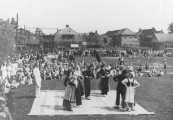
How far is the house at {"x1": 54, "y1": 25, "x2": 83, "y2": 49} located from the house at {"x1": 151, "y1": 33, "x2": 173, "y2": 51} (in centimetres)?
1856

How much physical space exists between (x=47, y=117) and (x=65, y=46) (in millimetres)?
45748

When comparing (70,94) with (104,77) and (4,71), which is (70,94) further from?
(4,71)

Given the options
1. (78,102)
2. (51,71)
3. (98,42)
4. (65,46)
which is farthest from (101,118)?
(98,42)

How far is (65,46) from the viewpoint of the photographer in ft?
175

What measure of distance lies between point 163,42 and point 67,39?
2235cm

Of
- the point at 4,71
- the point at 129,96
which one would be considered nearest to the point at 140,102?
the point at 129,96

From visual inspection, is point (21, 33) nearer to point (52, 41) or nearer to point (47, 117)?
point (52, 41)

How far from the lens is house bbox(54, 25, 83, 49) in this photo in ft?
175

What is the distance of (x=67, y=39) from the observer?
5403cm

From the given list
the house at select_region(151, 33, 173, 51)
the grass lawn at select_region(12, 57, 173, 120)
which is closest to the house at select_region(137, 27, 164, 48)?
the house at select_region(151, 33, 173, 51)

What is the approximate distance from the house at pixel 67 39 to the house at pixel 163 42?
60.9 feet

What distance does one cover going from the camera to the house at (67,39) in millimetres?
53375

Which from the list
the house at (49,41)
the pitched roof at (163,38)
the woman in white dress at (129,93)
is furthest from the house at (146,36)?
the woman in white dress at (129,93)

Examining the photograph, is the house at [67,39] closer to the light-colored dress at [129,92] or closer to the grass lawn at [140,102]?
the grass lawn at [140,102]
